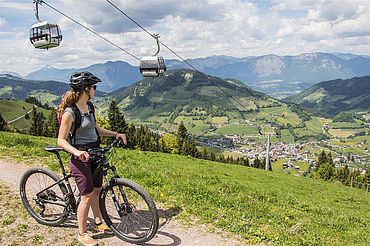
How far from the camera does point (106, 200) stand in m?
5.45

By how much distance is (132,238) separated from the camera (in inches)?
205

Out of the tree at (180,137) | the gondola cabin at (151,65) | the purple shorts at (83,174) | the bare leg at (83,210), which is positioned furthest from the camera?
the tree at (180,137)

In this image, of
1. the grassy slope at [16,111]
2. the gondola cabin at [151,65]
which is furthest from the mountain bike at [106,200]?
the grassy slope at [16,111]

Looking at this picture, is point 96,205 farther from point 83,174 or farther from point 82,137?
point 82,137

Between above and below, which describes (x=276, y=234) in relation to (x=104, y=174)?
below

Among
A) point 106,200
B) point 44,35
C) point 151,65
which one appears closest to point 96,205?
point 106,200

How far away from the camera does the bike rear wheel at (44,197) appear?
572 cm

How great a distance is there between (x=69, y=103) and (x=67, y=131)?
0.53m

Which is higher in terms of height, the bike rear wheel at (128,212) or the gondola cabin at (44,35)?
the gondola cabin at (44,35)

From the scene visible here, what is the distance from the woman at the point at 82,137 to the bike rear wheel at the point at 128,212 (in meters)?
0.39

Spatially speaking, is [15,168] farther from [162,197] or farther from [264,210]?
[264,210]

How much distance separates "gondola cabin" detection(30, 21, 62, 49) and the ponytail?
965 cm

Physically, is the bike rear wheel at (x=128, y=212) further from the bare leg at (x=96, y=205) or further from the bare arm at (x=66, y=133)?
the bare arm at (x=66, y=133)

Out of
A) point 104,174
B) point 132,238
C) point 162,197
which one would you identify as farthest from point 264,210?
point 104,174
